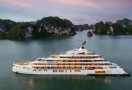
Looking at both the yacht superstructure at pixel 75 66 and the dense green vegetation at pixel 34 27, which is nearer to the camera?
the yacht superstructure at pixel 75 66

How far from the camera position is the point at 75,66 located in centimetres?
3572

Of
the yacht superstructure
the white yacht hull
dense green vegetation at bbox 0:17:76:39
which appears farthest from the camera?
dense green vegetation at bbox 0:17:76:39

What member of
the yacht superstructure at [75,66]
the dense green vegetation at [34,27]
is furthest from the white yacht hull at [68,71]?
the dense green vegetation at [34,27]

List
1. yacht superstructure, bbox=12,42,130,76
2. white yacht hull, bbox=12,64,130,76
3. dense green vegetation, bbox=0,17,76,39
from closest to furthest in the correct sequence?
1. white yacht hull, bbox=12,64,130,76
2. yacht superstructure, bbox=12,42,130,76
3. dense green vegetation, bbox=0,17,76,39

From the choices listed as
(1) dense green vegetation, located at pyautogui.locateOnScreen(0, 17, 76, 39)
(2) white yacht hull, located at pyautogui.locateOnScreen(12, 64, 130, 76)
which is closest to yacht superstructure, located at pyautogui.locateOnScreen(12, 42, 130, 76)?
(2) white yacht hull, located at pyautogui.locateOnScreen(12, 64, 130, 76)

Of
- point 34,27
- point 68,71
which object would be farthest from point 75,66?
point 34,27

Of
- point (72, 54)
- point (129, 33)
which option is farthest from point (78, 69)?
point (129, 33)

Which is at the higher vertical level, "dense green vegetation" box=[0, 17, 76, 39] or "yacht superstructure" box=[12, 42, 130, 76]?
"dense green vegetation" box=[0, 17, 76, 39]

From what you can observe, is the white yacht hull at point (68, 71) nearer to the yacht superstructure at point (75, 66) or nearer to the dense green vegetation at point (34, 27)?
the yacht superstructure at point (75, 66)

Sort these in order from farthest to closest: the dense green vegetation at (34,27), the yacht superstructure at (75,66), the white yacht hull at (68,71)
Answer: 1. the dense green vegetation at (34,27)
2. the yacht superstructure at (75,66)
3. the white yacht hull at (68,71)

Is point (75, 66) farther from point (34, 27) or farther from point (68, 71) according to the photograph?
point (34, 27)

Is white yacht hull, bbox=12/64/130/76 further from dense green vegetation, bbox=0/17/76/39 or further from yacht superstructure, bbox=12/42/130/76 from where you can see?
dense green vegetation, bbox=0/17/76/39

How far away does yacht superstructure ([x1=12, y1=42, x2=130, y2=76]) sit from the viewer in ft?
116

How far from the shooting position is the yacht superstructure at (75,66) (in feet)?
116
